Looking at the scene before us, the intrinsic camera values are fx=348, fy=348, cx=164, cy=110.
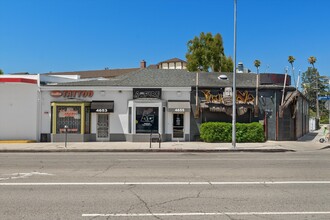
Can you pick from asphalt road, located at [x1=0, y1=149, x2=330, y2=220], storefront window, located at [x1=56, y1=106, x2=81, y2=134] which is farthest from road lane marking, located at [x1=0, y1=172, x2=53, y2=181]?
storefront window, located at [x1=56, y1=106, x2=81, y2=134]

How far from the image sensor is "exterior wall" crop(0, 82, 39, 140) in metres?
25.0

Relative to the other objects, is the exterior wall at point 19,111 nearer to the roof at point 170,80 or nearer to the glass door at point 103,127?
the roof at point 170,80

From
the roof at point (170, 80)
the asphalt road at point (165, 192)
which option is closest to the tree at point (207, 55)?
the roof at point (170, 80)

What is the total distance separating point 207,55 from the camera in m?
50.0

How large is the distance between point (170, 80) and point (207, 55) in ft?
80.3

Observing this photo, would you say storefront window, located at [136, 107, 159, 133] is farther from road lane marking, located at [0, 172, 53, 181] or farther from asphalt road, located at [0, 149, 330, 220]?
road lane marking, located at [0, 172, 53, 181]

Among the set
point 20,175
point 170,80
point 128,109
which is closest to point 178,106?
point 170,80

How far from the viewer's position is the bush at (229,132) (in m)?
24.2

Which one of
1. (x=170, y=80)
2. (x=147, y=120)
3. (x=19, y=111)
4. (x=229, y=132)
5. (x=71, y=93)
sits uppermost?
(x=170, y=80)

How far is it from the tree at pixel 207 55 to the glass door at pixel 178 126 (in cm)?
2588

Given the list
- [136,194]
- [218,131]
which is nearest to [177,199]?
[136,194]

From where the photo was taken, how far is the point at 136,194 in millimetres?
7910

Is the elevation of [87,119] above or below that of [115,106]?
below

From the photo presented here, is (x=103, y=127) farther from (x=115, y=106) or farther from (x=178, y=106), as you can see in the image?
(x=178, y=106)
